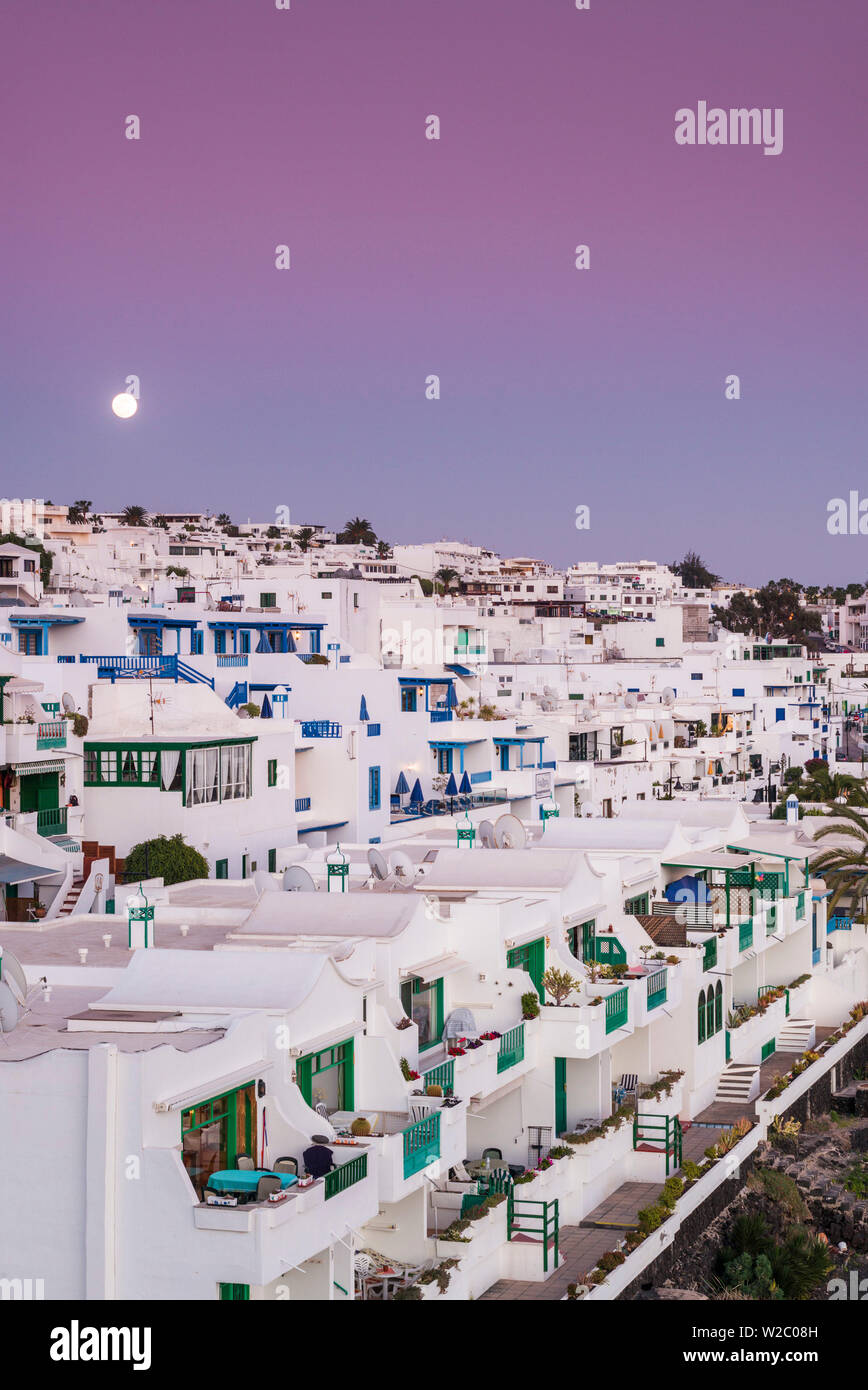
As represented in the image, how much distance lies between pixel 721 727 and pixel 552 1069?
57.4m

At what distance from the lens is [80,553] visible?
13188 centimetres

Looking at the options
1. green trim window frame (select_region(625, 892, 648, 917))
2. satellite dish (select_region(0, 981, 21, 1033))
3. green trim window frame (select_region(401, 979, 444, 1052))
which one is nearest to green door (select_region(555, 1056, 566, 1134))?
green trim window frame (select_region(401, 979, 444, 1052))

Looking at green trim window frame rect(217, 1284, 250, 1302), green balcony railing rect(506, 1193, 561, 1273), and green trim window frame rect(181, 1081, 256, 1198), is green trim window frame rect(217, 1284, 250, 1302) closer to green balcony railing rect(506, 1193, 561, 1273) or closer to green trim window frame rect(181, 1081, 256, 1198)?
green trim window frame rect(181, 1081, 256, 1198)

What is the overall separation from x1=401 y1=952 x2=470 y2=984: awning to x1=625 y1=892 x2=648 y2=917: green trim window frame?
8.17 m

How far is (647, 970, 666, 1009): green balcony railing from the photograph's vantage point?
2770 cm

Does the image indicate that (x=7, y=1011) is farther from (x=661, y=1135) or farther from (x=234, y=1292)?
(x=661, y=1135)

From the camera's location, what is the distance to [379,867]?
27562 mm

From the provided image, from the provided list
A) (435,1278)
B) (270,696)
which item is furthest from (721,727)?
(435,1278)

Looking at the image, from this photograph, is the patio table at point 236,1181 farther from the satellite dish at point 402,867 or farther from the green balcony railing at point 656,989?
the green balcony railing at point 656,989

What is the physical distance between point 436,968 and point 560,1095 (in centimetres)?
399

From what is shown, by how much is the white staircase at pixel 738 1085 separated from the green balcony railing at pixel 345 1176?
1599 cm

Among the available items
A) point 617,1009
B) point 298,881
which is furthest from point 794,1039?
point 298,881
